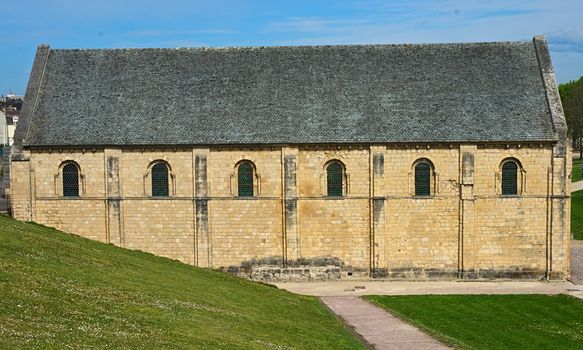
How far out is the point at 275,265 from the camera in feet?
151

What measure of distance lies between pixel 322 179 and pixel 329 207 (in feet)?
5.83

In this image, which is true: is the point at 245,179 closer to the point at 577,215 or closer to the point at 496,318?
the point at 496,318

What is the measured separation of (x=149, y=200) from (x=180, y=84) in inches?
315

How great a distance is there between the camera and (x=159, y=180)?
46312 millimetres

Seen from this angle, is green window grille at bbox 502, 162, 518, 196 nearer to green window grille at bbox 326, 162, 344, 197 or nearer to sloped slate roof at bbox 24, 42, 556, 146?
sloped slate roof at bbox 24, 42, 556, 146

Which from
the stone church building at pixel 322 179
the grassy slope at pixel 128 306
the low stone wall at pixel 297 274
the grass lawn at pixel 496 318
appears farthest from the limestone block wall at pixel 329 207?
the grassy slope at pixel 128 306

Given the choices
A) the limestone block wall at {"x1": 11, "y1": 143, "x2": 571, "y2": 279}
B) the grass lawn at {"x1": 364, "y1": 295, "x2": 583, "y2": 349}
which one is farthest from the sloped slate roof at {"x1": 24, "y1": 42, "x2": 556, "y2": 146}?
the grass lawn at {"x1": 364, "y1": 295, "x2": 583, "y2": 349}

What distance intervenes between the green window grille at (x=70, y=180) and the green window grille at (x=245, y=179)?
10.2 meters

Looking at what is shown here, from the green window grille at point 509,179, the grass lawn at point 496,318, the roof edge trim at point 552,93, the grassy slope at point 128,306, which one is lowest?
the grass lawn at point 496,318

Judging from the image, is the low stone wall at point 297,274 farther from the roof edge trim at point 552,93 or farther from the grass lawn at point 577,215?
the grass lawn at point 577,215

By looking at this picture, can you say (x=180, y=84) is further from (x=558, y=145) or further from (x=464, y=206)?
(x=558, y=145)

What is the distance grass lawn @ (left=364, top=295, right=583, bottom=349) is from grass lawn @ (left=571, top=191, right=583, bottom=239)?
1080 inches

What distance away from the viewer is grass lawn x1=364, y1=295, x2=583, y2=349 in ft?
99.1

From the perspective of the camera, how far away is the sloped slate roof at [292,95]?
45.8m
